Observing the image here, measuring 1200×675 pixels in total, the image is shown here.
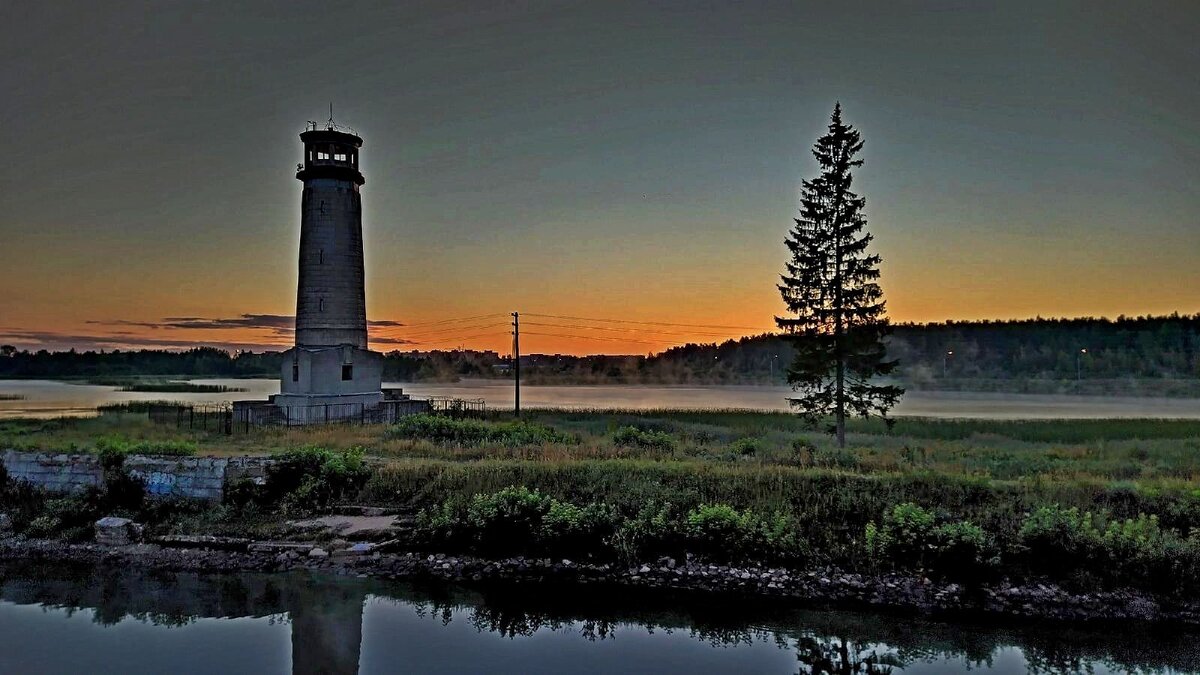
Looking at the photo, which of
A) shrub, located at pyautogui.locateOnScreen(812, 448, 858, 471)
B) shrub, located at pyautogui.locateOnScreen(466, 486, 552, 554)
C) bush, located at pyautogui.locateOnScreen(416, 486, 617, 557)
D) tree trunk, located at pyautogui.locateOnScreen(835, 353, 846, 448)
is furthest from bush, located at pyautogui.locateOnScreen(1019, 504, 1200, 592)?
tree trunk, located at pyautogui.locateOnScreen(835, 353, 846, 448)

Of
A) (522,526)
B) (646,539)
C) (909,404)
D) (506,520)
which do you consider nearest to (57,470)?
(506,520)

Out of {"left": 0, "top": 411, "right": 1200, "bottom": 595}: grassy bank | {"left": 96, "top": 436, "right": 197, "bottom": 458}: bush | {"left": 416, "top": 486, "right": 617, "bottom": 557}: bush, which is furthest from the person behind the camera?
{"left": 96, "top": 436, "right": 197, "bottom": 458}: bush

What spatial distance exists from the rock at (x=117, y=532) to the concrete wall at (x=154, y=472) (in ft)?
4.59

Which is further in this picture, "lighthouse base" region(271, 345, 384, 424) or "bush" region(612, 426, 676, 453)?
"lighthouse base" region(271, 345, 384, 424)

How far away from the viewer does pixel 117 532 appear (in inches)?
659

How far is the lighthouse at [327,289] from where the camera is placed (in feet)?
103

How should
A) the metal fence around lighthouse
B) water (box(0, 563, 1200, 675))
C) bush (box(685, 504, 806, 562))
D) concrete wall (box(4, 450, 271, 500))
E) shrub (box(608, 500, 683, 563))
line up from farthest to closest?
the metal fence around lighthouse < concrete wall (box(4, 450, 271, 500)) < shrub (box(608, 500, 683, 563)) < bush (box(685, 504, 806, 562)) < water (box(0, 563, 1200, 675))

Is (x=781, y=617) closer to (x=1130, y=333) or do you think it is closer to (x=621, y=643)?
(x=621, y=643)

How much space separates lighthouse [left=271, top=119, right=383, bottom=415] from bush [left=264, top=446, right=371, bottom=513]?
12.8 metres

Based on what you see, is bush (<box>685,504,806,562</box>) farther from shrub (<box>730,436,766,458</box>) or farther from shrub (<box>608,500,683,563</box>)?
shrub (<box>730,436,766,458</box>)

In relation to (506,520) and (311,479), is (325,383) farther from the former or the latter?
(506,520)

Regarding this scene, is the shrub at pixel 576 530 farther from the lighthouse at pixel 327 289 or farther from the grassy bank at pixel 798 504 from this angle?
the lighthouse at pixel 327 289

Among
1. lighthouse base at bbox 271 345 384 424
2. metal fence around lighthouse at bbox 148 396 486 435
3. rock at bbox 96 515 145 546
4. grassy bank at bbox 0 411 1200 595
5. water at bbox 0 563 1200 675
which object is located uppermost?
lighthouse base at bbox 271 345 384 424

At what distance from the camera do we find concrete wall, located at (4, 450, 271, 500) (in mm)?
18234
